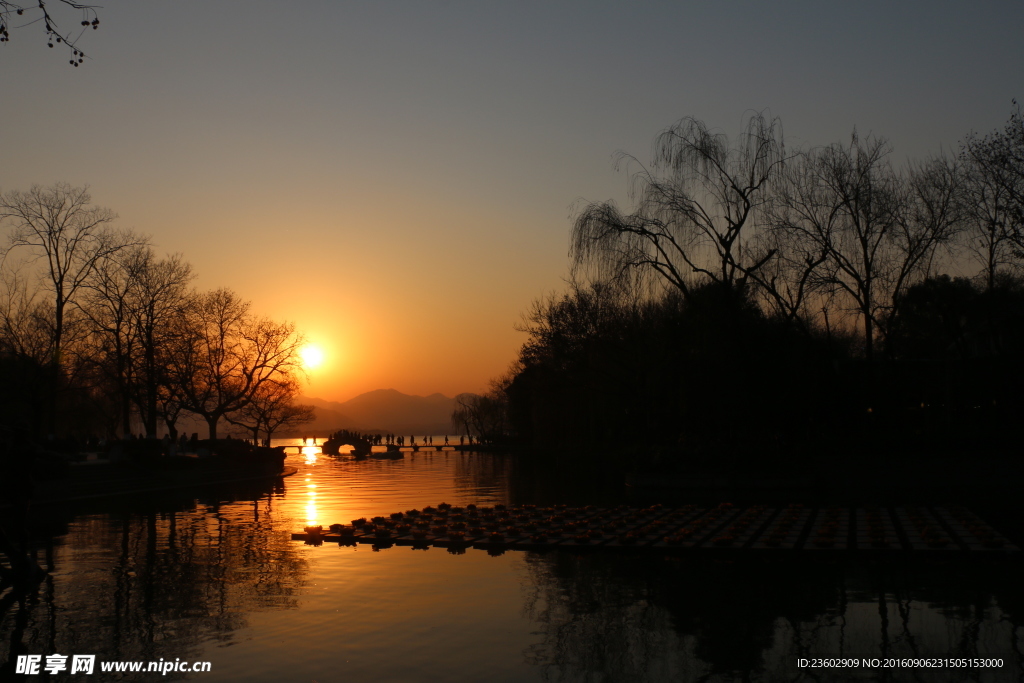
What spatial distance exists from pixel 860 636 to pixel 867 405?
102ft

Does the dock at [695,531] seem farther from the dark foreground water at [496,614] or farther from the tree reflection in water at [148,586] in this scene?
the tree reflection in water at [148,586]

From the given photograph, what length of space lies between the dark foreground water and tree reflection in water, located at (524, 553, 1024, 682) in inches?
1.1

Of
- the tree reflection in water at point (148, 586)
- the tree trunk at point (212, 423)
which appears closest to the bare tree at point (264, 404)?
the tree trunk at point (212, 423)

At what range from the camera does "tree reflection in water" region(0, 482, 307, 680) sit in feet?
24.1

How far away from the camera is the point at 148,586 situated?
9.94 m

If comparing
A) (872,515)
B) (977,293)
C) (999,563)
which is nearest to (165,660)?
(999,563)

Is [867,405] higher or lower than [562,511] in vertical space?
higher

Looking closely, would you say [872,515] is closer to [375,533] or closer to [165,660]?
[375,533]

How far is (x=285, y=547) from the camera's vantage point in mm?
13586

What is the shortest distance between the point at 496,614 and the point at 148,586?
4.89m

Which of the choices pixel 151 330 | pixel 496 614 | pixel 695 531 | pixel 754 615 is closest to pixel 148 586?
pixel 496 614

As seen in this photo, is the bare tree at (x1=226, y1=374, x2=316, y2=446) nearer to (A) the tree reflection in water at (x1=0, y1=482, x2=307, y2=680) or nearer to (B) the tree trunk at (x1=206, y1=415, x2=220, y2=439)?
(B) the tree trunk at (x1=206, y1=415, x2=220, y2=439)

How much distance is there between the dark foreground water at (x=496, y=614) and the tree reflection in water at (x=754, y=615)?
29 millimetres

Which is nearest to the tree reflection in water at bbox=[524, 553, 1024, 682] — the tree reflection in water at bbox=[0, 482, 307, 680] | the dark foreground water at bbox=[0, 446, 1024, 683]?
the dark foreground water at bbox=[0, 446, 1024, 683]
